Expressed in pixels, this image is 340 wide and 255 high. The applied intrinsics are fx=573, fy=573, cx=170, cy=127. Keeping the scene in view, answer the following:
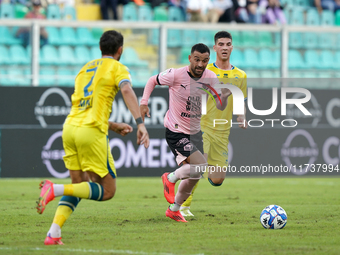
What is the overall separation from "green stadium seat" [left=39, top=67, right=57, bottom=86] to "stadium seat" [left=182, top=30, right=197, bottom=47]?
339 cm

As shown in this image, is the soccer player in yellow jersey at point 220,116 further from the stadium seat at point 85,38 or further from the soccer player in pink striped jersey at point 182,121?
the stadium seat at point 85,38

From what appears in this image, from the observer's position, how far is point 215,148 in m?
8.49

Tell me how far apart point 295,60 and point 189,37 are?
2929 mm

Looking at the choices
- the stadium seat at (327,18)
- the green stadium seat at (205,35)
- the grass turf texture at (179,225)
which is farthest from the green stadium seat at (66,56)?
the stadium seat at (327,18)

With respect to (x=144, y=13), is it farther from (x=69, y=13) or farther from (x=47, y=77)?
(x=47, y=77)

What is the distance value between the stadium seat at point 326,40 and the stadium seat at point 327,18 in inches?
99.0

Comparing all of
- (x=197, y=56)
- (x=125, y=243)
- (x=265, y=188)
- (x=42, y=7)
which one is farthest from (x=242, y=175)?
(x=125, y=243)

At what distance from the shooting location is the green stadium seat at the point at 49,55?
14.1 metres

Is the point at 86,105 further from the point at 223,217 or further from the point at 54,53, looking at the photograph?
the point at 54,53

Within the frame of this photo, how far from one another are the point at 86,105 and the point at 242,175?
1054cm

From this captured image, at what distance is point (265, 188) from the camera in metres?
12.6

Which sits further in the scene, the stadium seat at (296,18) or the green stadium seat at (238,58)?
the stadium seat at (296,18)

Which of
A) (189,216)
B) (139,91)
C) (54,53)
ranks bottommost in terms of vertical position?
(189,216)

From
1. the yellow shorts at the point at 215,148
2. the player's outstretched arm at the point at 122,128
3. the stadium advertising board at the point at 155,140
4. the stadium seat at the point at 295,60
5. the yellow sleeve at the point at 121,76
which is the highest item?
the yellow sleeve at the point at 121,76
